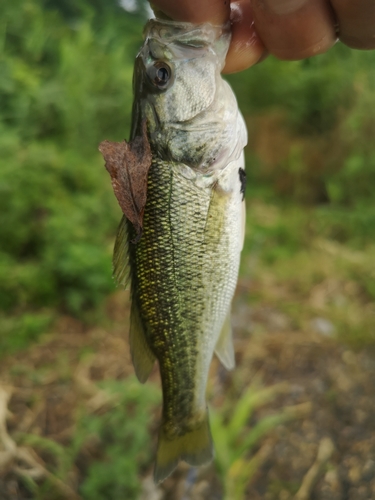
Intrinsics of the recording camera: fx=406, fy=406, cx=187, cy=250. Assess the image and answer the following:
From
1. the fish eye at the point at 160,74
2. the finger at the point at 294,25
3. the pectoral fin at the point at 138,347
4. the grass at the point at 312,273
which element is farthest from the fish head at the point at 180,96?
the grass at the point at 312,273

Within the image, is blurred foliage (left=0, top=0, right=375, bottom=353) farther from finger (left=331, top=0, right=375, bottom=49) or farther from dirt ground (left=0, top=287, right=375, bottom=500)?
finger (left=331, top=0, right=375, bottom=49)

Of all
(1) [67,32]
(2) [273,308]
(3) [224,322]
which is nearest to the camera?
(3) [224,322]

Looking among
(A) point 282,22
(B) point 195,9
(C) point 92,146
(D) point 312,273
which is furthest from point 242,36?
(C) point 92,146

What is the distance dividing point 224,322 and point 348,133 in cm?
565

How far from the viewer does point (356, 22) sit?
126 cm

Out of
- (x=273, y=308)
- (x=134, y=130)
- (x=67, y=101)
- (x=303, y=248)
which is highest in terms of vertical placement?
(x=134, y=130)

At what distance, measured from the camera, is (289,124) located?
7.62 meters

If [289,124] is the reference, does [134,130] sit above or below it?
above

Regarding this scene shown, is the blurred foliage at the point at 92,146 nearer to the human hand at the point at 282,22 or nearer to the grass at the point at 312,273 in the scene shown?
the grass at the point at 312,273

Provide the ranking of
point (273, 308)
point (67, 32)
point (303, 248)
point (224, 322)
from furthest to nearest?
point (67, 32), point (303, 248), point (273, 308), point (224, 322)

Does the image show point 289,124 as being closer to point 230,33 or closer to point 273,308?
point 273,308

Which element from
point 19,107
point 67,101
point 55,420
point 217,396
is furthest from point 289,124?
point 55,420

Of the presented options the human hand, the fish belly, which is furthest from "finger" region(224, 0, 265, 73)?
the fish belly

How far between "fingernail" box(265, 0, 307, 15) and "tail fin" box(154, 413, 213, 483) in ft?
4.41
